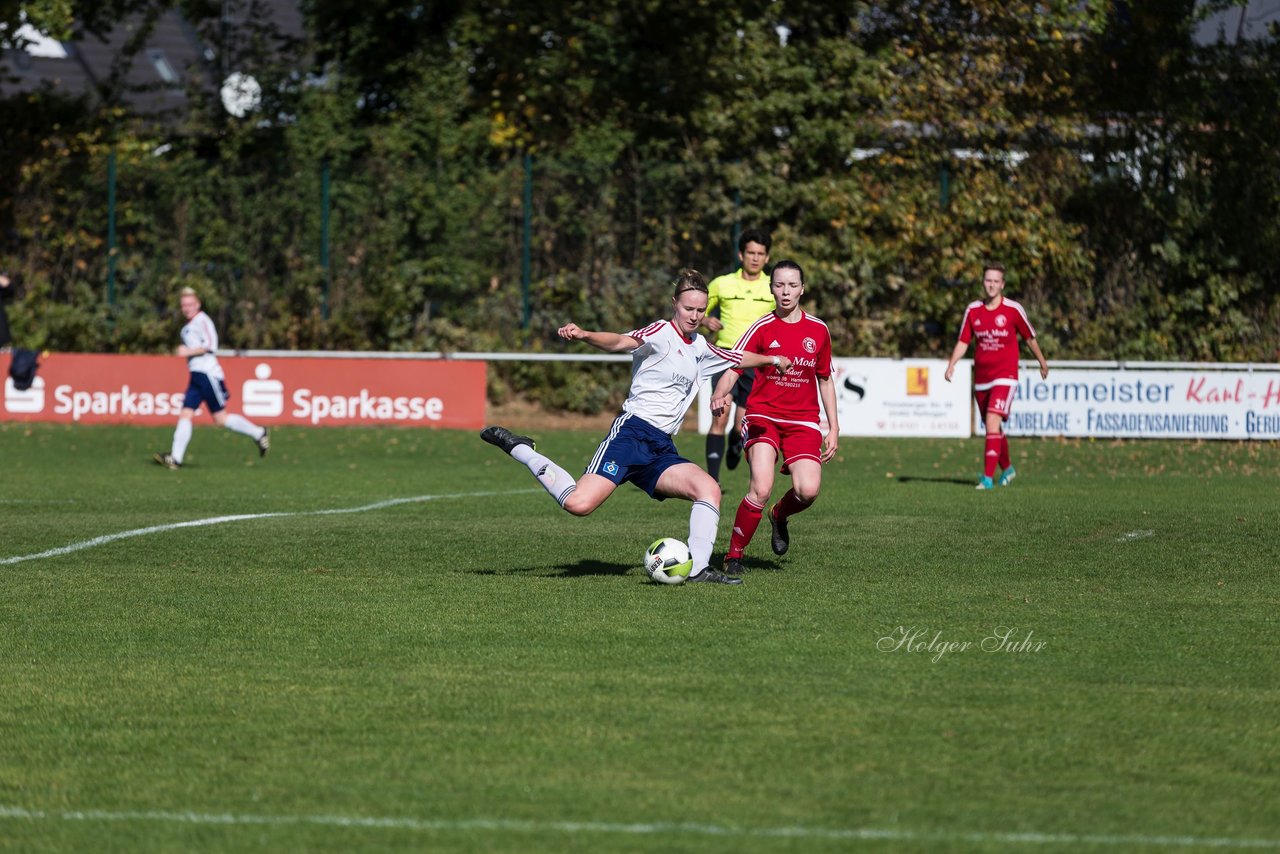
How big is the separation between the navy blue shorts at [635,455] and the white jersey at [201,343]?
9.43m

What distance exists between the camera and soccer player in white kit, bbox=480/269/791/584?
9.63m

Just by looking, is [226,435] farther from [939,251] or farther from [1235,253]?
[1235,253]

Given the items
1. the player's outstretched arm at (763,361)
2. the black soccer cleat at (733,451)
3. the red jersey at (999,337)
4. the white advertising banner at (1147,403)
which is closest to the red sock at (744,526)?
the player's outstretched arm at (763,361)

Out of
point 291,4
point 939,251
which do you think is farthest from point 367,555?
point 291,4

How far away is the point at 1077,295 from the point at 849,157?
4400 millimetres

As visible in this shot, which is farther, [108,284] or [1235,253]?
[108,284]

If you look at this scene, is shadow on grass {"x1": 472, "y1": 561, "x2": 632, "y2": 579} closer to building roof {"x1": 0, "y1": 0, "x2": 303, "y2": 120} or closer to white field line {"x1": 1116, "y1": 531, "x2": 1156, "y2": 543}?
white field line {"x1": 1116, "y1": 531, "x2": 1156, "y2": 543}

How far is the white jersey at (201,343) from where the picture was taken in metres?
18.2

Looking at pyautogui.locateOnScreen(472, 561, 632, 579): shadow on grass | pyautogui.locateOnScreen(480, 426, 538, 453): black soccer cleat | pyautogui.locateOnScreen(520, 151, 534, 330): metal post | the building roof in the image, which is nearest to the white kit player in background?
pyautogui.locateOnScreen(472, 561, 632, 579): shadow on grass

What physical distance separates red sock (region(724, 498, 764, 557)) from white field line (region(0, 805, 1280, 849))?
515cm

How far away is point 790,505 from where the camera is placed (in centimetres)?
1055

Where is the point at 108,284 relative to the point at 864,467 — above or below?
above

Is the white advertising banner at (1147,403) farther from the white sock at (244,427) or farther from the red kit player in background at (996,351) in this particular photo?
the white sock at (244,427)

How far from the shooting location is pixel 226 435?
22.9m
